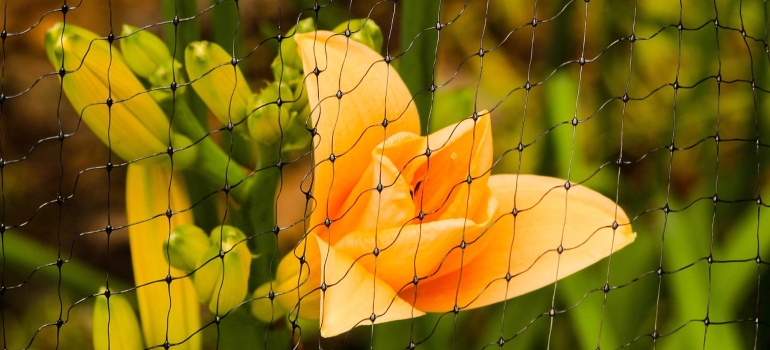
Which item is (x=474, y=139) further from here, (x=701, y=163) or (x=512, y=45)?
(x=512, y=45)

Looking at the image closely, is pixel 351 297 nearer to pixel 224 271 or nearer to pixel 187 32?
pixel 224 271

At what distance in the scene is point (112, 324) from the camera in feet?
1.08

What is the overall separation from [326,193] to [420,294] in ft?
0.18

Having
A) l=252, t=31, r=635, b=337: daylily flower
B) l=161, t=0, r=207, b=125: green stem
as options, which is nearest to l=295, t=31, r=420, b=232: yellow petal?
l=252, t=31, r=635, b=337: daylily flower

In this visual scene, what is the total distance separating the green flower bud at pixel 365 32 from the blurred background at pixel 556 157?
11mm

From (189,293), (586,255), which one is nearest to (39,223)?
(189,293)

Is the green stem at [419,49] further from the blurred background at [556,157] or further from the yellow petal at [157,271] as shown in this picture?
the yellow petal at [157,271]

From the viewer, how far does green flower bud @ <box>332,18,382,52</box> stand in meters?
0.34

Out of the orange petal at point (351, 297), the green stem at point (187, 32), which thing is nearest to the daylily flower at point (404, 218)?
the orange petal at point (351, 297)

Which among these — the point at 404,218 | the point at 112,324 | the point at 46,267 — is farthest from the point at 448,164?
the point at 46,267

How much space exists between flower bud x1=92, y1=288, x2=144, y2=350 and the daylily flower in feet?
0.16

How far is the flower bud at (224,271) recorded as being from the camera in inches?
12.1

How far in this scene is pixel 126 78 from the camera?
0.33 meters

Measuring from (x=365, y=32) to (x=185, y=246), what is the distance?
11 cm
